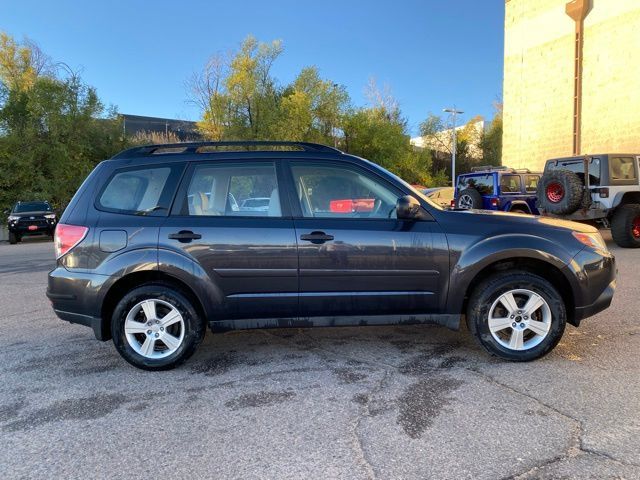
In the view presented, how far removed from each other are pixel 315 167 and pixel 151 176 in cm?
139

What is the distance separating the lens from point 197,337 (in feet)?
13.1

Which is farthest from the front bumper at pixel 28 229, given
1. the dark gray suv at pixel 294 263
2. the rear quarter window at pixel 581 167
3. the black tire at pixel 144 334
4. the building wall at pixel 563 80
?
the building wall at pixel 563 80

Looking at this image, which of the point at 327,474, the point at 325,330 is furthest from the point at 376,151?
the point at 327,474

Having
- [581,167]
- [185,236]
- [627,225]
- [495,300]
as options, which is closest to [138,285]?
[185,236]

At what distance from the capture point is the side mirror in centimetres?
389

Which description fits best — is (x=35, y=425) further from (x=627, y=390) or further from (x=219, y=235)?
(x=627, y=390)

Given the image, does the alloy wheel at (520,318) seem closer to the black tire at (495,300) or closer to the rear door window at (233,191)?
the black tire at (495,300)

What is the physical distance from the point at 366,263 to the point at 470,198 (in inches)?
377

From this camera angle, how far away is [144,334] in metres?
4.01

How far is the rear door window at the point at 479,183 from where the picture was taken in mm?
12703

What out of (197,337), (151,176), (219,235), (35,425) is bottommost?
(35,425)

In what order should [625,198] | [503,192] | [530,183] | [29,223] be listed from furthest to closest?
[29,223] < [530,183] < [503,192] < [625,198]

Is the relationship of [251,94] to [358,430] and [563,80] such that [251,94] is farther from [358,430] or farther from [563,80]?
[358,430]

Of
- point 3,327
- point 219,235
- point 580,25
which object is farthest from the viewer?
point 580,25
